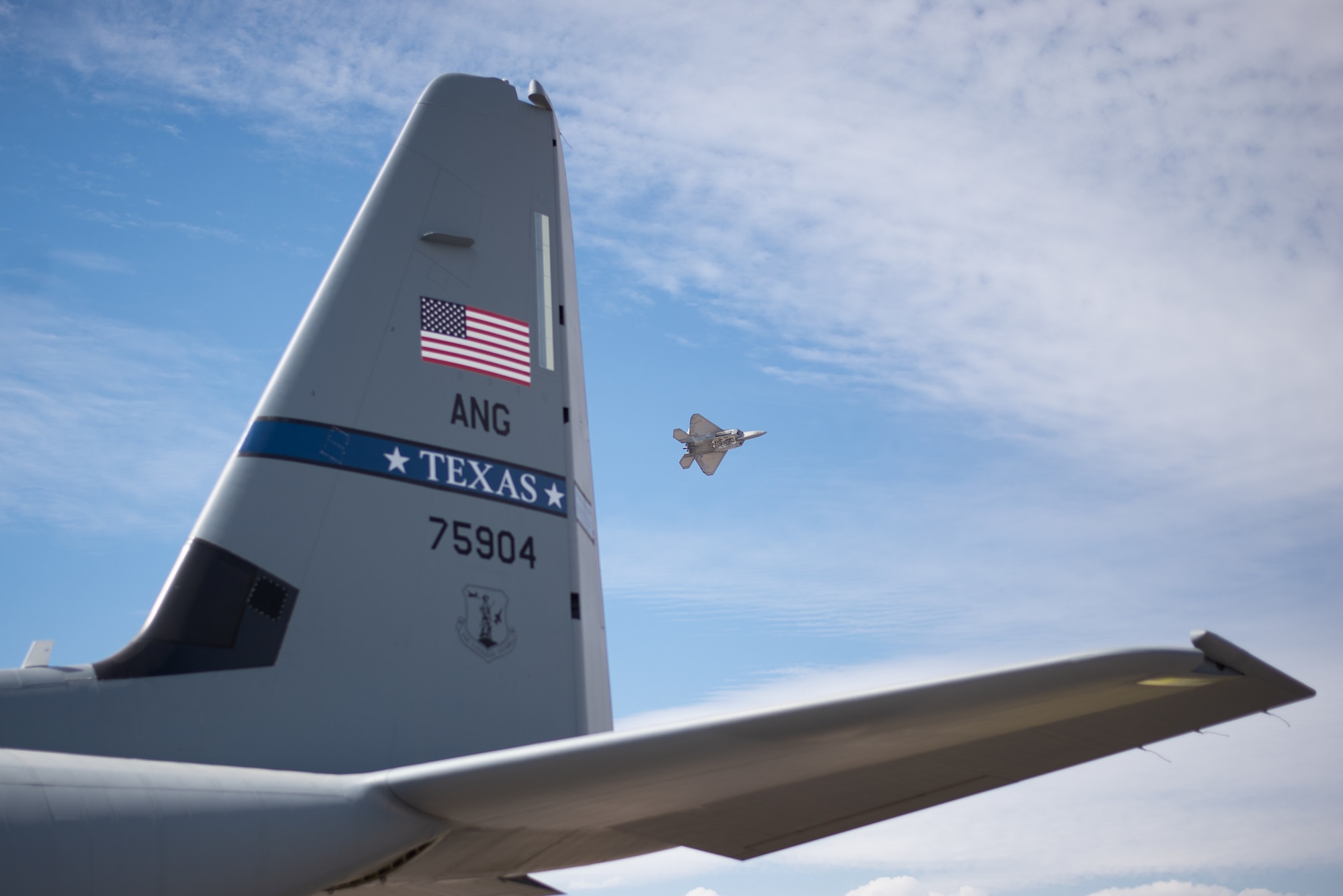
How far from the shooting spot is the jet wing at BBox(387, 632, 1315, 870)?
159 inches

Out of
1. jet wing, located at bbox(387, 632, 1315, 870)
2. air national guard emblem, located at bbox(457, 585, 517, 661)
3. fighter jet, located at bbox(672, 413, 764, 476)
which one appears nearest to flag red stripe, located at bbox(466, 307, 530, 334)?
air national guard emblem, located at bbox(457, 585, 517, 661)

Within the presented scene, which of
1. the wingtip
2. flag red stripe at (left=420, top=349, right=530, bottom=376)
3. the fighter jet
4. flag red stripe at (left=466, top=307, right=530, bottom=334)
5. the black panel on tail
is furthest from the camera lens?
the fighter jet

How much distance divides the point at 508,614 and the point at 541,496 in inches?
37.3

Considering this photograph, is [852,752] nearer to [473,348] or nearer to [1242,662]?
[1242,662]

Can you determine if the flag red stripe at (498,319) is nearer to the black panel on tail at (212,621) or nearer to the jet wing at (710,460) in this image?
the black panel on tail at (212,621)

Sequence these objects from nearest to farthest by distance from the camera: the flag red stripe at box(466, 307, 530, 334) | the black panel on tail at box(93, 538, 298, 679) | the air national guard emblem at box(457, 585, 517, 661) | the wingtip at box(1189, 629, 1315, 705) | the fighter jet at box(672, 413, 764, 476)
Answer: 1. the wingtip at box(1189, 629, 1315, 705)
2. the black panel on tail at box(93, 538, 298, 679)
3. the air national guard emblem at box(457, 585, 517, 661)
4. the flag red stripe at box(466, 307, 530, 334)
5. the fighter jet at box(672, 413, 764, 476)

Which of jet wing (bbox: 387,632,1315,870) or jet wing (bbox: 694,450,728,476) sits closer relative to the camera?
jet wing (bbox: 387,632,1315,870)

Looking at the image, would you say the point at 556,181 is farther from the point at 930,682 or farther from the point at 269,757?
the point at 930,682

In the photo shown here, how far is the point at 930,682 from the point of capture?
13.2 feet

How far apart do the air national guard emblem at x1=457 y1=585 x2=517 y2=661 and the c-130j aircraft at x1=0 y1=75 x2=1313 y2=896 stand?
0.02 m

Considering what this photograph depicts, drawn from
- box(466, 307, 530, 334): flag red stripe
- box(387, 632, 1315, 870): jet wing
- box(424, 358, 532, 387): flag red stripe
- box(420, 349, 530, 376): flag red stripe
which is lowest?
box(387, 632, 1315, 870): jet wing

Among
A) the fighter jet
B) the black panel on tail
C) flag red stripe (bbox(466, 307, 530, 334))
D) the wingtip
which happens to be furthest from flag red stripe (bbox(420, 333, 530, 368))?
the fighter jet

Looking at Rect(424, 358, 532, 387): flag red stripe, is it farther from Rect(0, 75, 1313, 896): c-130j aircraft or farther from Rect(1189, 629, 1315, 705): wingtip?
Rect(1189, 629, 1315, 705): wingtip

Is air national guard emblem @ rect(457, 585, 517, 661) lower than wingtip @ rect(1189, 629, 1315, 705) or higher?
higher
